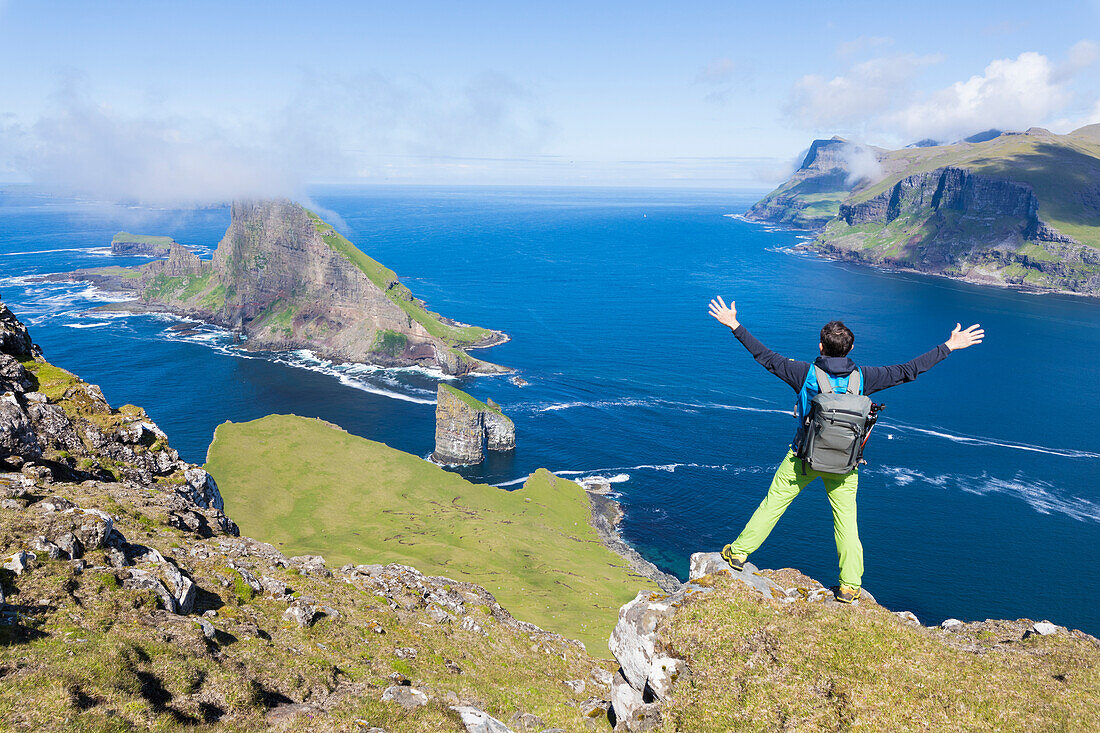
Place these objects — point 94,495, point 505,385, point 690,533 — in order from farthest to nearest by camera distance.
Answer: point 505,385 < point 690,533 < point 94,495

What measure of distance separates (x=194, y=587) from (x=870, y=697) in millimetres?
23190

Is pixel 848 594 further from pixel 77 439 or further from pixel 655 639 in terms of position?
pixel 77 439

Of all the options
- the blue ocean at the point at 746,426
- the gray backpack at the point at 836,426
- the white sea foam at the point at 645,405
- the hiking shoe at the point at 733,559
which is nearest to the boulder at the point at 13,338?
the blue ocean at the point at 746,426

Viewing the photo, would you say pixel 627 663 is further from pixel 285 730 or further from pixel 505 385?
pixel 505 385

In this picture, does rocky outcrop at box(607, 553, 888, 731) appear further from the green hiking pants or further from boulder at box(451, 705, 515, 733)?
boulder at box(451, 705, 515, 733)

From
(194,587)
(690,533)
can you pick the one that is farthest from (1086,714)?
(690,533)

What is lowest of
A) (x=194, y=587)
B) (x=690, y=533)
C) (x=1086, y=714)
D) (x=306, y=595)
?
(x=690, y=533)

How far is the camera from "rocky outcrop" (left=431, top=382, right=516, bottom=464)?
372 ft

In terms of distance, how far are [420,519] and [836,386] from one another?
7071 cm

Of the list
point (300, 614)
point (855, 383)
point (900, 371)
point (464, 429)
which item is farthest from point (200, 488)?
point (464, 429)

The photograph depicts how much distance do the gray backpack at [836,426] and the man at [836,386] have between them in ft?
0.70

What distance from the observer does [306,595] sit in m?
27.8

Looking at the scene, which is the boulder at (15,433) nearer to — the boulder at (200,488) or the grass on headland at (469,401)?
the boulder at (200,488)

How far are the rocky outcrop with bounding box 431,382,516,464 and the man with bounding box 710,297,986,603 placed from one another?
102 meters
